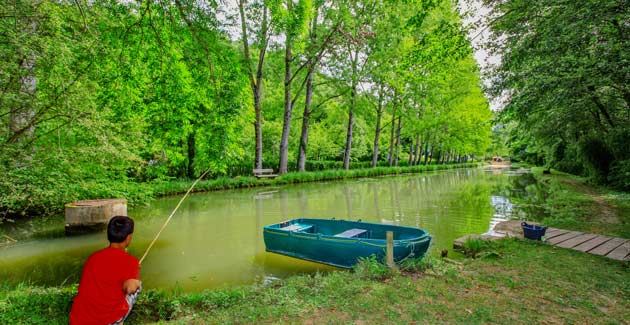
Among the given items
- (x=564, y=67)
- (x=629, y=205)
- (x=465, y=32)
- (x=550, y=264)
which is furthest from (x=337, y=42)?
(x=550, y=264)

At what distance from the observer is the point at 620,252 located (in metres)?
6.38

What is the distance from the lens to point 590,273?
17.3 feet

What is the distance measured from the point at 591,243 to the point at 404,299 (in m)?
5.63

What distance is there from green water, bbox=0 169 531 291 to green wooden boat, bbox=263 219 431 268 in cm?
33

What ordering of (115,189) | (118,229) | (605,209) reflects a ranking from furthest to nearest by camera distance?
(605,209) < (115,189) < (118,229)

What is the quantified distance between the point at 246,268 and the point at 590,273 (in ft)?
20.5

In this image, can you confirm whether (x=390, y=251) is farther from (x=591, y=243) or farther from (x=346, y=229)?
(x=591, y=243)

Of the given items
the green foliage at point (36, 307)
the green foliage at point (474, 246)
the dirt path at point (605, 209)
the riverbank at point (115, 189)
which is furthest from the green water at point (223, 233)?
the dirt path at point (605, 209)

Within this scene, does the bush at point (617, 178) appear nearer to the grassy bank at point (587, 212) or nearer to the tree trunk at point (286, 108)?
the grassy bank at point (587, 212)

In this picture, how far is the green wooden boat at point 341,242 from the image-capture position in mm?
5981

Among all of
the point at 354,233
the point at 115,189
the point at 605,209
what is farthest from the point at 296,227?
the point at 605,209

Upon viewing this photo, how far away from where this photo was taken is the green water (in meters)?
6.44

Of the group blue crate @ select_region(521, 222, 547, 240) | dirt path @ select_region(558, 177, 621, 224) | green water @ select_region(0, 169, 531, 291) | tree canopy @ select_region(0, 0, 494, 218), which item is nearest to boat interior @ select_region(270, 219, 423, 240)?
green water @ select_region(0, 169, 531, 291)

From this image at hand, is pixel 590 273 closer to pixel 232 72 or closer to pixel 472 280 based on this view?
pixel 472 280
